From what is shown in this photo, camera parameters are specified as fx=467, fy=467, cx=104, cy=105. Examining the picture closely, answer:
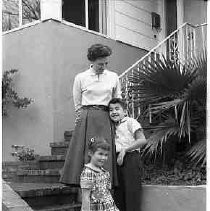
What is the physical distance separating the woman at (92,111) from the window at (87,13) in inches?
146

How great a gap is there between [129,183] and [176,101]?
4.52ft

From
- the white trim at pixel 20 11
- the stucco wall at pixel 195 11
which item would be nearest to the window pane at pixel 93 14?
the white trim at pixel 20 11

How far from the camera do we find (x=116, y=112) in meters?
4.51

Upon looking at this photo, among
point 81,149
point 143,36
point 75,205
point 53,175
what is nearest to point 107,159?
point 81,149

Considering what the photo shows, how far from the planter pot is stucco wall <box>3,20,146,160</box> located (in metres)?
2.80

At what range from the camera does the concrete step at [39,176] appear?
236 inches

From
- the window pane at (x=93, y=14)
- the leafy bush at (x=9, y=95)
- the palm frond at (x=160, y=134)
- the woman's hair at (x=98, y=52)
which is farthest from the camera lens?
the window pane at (x=93, y=14)

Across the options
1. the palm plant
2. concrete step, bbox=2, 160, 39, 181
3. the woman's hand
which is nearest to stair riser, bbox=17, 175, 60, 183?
concrete step, bbox=2, 160, 39, 181

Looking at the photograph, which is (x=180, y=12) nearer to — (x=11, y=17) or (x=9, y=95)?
(x=11, y=17)

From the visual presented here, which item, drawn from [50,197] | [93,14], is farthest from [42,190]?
[93,14]

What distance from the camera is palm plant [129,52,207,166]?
5402 mm

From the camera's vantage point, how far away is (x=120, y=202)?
4586mm

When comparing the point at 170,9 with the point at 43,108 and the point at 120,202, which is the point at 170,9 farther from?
the point at 120,202

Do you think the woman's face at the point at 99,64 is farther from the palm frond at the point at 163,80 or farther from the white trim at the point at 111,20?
the white trim at the point at 111,20
